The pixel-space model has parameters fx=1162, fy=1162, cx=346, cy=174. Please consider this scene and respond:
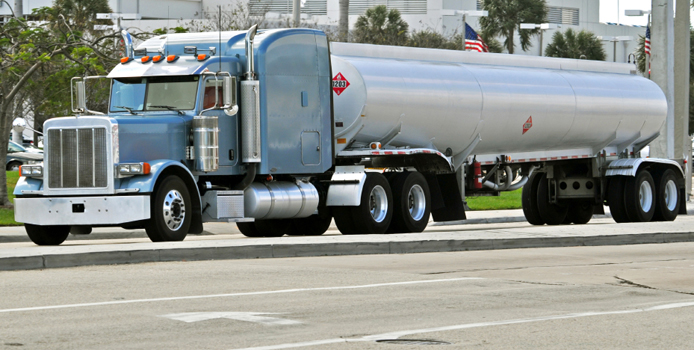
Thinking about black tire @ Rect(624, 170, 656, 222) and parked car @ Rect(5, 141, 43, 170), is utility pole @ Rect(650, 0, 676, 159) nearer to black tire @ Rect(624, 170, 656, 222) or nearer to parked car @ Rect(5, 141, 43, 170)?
black tire @ Rect(624, 170, 656, 222)

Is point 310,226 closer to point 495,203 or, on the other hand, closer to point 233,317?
point 233,317

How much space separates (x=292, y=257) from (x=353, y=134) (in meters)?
5.01

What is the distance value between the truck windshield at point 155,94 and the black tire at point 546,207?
11.1 m

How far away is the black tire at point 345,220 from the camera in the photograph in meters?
20.2

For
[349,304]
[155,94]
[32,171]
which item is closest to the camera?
[349,304]

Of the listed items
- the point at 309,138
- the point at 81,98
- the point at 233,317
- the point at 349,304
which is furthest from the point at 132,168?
the point at 233,317

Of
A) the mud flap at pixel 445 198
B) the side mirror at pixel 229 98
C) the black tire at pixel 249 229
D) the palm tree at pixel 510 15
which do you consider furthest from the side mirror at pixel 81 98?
the palm tree at pixel 510 15

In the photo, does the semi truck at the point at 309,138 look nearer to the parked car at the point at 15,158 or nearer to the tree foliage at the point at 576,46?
the parked car at the point at 15,158

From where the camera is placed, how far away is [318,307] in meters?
10.3

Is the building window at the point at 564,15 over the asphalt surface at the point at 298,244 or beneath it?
over

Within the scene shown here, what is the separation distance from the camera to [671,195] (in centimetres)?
2628

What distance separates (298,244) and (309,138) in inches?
163

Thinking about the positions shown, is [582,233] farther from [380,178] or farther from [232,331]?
[232,331]

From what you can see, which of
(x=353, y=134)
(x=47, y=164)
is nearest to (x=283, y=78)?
(x=353, y=134)
